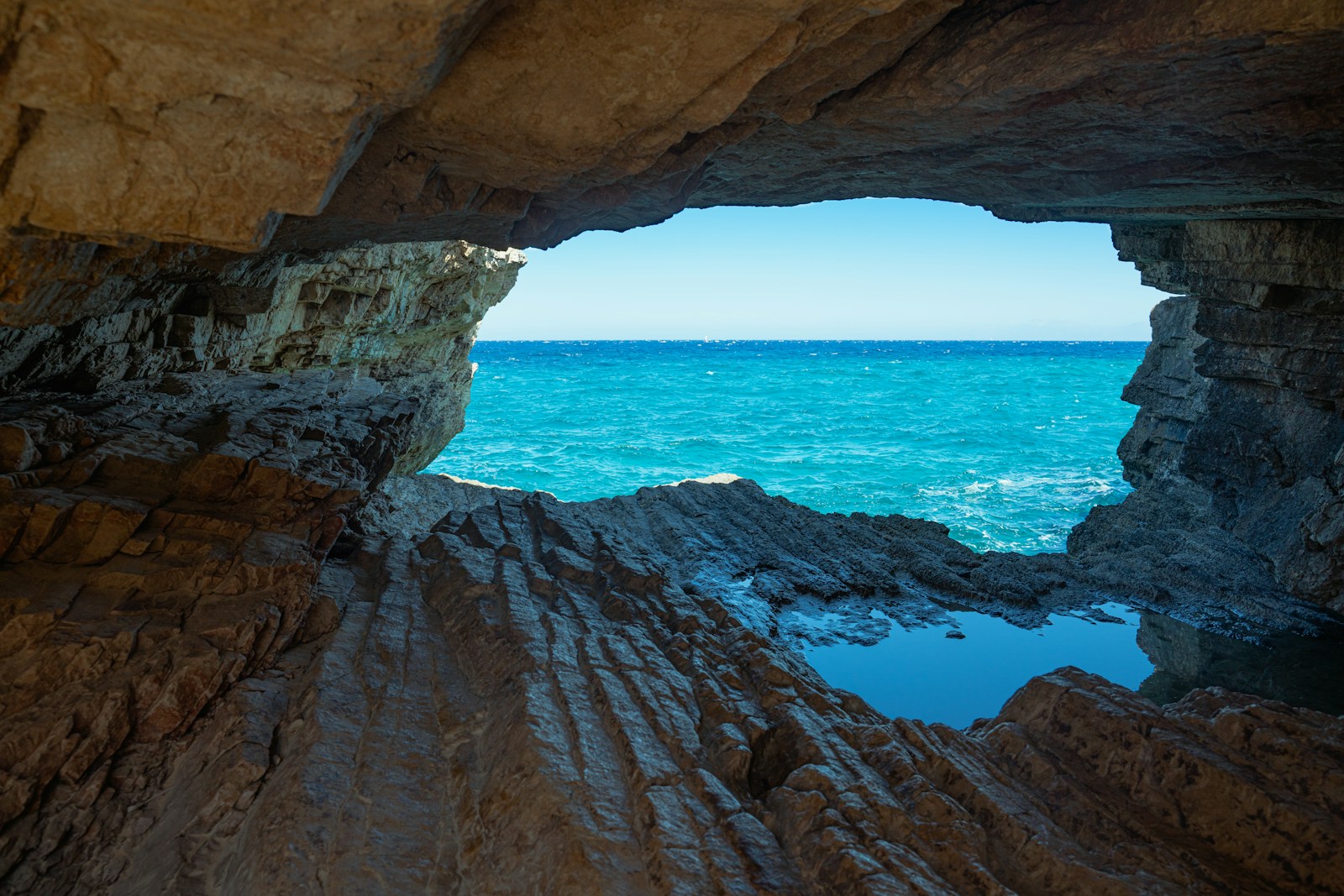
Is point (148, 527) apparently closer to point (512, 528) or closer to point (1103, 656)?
point (512, 528)

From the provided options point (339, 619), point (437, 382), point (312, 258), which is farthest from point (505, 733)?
point (437, 382)

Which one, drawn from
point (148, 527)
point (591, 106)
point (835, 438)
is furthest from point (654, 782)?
point (835, 438)

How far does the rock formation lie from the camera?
3.82 m

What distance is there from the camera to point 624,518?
12.7m

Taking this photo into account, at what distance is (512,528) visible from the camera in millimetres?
9438

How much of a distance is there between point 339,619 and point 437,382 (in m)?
11.3

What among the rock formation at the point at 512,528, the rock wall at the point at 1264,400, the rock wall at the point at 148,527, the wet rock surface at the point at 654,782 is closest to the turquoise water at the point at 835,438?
the rock wall at the point at 1264,400

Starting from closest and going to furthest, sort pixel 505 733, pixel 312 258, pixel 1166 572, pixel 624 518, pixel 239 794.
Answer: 1. pixel 239 794
2. pixel 505 733
3. pixel 312 258
4. pixel 1166 572
5. pixel 624 518

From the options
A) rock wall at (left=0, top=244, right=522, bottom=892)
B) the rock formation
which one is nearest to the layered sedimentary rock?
the rock formation

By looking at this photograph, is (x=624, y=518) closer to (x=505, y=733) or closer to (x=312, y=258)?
(x=312, y=258)

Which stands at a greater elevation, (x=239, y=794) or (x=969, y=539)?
(x=239, y=794)

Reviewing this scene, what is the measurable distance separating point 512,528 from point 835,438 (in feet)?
86.5

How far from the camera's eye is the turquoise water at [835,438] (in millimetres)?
23697

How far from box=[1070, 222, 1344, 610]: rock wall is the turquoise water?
19.6ft
